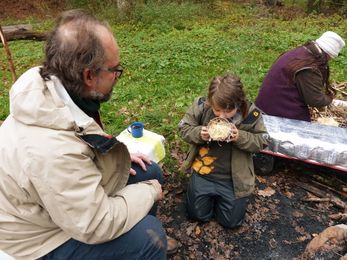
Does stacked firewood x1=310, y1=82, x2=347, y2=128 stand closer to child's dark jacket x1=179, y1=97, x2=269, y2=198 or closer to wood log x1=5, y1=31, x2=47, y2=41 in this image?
child's dark jacket x1=179, y1=97, x2=269, y2=198

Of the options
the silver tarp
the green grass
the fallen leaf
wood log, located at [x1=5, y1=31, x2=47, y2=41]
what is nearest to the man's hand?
the green grass

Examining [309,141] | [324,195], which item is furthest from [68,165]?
[324,195]

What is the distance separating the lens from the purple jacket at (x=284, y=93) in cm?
359

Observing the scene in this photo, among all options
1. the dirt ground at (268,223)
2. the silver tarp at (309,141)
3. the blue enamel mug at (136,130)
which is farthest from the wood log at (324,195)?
the blue enamel mug at (136,130)

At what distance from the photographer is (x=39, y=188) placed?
154 cm

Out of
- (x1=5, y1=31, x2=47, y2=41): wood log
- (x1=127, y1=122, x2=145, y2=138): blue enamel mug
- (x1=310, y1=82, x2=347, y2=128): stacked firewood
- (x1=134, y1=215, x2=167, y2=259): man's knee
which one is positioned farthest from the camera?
(x1=310, y1=82, x2=347, y2=128): stacked firewood

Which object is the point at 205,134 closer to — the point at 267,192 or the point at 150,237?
the point at 150,237

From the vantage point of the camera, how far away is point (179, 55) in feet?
23.6

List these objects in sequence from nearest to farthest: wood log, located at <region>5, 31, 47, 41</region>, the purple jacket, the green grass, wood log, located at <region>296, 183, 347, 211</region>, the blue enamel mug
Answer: the blue enamel mug < wood log, located at <region>296, 183, 347, 211</region> < the purple jacket < wood log, located at <region>5, 31, 47, 41</region> < the green grass

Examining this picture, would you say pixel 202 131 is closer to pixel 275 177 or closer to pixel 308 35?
pixel 275 177

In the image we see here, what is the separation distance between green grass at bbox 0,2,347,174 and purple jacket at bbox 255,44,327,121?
1.12 metres

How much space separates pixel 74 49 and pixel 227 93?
124 centimetres

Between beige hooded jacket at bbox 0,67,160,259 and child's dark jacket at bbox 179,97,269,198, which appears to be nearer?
beige hooded jacket at bbox 0,67,160,259

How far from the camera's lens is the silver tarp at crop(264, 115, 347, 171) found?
317cm
